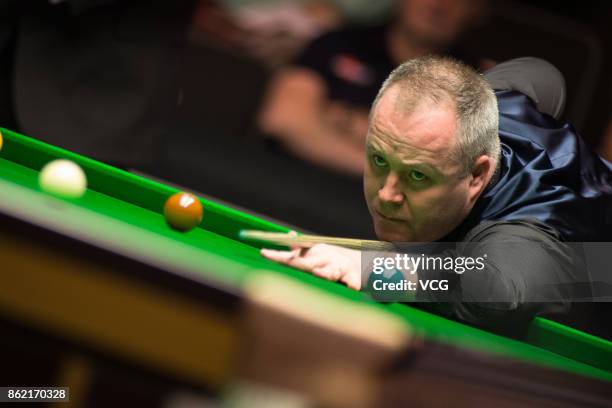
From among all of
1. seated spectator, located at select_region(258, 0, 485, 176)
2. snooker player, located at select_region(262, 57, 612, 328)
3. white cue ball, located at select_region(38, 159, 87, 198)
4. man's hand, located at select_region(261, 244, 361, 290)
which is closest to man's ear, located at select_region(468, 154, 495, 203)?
snooker player, located at select_region(262, 57, 612, 328)

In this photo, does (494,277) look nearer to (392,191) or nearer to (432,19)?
(392,191)

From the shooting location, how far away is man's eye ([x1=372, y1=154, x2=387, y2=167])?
99.5 inches

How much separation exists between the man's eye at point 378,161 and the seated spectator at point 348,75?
2.81m

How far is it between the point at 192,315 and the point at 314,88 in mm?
4089

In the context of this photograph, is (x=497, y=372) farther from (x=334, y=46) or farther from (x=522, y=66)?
(x=334, y=46)

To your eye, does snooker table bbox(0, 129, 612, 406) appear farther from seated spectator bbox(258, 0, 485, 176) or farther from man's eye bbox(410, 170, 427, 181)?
seated spectator bbox(258, 0, 485, 176)

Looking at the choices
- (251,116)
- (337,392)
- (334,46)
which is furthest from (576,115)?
(337,392)

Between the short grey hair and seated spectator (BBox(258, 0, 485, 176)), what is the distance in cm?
279

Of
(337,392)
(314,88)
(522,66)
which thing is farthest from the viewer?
(314,88)

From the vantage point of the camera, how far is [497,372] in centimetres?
146

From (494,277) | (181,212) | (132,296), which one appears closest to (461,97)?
(494,277)

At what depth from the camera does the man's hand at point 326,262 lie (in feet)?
7.41

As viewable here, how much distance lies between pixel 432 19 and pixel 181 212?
333cm

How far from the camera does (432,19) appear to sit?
5.27 m
